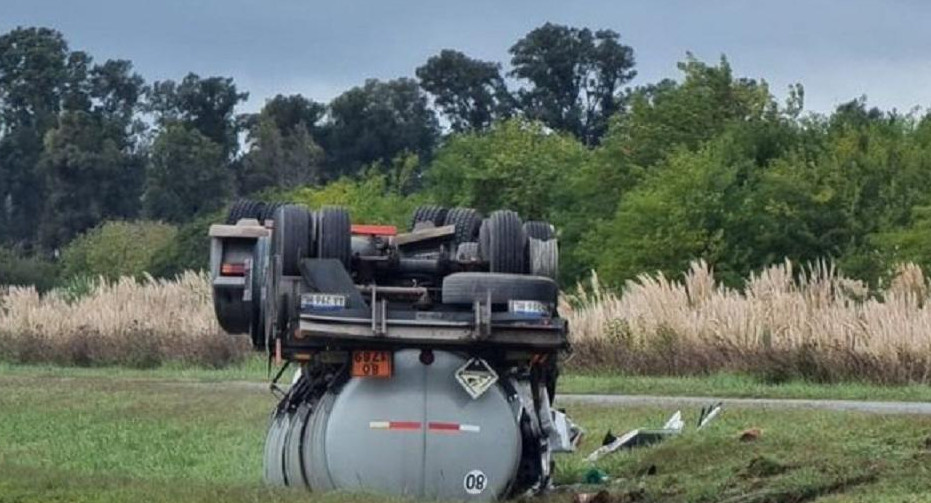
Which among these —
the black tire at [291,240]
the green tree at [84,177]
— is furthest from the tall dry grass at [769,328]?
the green tree at [84,177]

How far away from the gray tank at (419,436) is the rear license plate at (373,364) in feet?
0.25

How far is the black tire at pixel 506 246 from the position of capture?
16.3 m

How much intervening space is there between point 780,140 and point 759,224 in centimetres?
657

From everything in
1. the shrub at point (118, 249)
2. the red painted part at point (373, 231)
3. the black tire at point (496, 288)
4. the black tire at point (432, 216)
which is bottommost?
the black tire at point (496, 288)

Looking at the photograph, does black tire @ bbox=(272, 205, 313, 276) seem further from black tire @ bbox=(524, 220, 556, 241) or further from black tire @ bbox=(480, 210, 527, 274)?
black tire @ bbox=(524, 220, 556, 241)

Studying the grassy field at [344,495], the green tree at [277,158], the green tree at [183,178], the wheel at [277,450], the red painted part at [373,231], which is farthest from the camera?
the green tree at [277,158]

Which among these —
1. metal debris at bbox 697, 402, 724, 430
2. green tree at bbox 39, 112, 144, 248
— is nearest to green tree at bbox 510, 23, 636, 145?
green tree at bbox 39, 112, 144, 248

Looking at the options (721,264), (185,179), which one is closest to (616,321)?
(721,264)

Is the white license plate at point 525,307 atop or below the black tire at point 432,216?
below

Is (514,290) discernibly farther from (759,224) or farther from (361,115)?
(361,115)

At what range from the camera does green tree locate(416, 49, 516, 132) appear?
328ft

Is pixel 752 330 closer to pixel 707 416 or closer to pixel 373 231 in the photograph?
pixel 707 416

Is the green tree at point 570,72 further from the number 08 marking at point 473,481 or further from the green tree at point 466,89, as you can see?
the number 08 marking at point 473,481

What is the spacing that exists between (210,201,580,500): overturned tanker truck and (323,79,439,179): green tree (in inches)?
3246
